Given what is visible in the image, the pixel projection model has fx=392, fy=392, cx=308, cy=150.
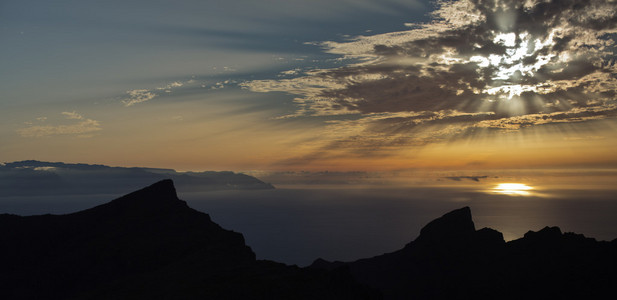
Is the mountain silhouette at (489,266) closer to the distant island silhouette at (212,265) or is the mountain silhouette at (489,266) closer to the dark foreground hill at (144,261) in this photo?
the distant island silhouette at (212,265)

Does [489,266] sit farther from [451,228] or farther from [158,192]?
[158,192]

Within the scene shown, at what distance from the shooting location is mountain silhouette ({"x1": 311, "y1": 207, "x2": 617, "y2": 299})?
8806cm

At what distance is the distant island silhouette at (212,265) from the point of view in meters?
58.0

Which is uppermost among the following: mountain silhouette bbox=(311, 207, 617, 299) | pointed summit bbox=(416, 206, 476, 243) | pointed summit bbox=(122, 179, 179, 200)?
pointed summit bbox=(122, 179, 179, 200)

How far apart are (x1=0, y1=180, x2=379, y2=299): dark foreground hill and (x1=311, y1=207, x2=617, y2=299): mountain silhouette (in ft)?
56.8

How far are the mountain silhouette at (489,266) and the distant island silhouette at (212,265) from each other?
0.91 feet

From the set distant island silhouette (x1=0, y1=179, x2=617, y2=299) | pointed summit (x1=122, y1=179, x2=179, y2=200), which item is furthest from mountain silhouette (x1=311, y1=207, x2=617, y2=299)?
pointed summit (x1=122, y1=179, x2=179, y2=200)

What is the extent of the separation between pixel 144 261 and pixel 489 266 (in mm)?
86660

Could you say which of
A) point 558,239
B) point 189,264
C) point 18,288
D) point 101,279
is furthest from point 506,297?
point 18,288

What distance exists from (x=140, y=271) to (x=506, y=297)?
264ft

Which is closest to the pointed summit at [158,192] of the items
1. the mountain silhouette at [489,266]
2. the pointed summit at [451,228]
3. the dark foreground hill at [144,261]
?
the dark foreground hill at [144,261]

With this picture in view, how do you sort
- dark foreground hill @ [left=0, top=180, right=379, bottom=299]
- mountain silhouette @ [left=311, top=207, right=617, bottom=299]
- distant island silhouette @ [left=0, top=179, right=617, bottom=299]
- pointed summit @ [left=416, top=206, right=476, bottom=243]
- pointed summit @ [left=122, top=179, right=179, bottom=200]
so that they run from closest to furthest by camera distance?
1. dark foreground hill @ [left=0, top=180, right=379, bottom=299]
2. distant island silhouette @ [left=0, top=179, right=617, bottom=299]
3. mountain silhouette @ [left=311, top=207, right=617, bottom=299]
4. pointed summit @ [left=122, top=179, right=179, bottom=200]
5. pointed summit @ [left=416, top=206, right=476, bottom=243]

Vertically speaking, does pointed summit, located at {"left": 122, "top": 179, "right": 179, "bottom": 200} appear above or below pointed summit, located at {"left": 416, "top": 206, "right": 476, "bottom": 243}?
above

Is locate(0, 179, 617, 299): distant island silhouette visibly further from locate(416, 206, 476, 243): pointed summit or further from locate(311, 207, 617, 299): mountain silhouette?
locate(416, 206, 476, 243): pointed summit
